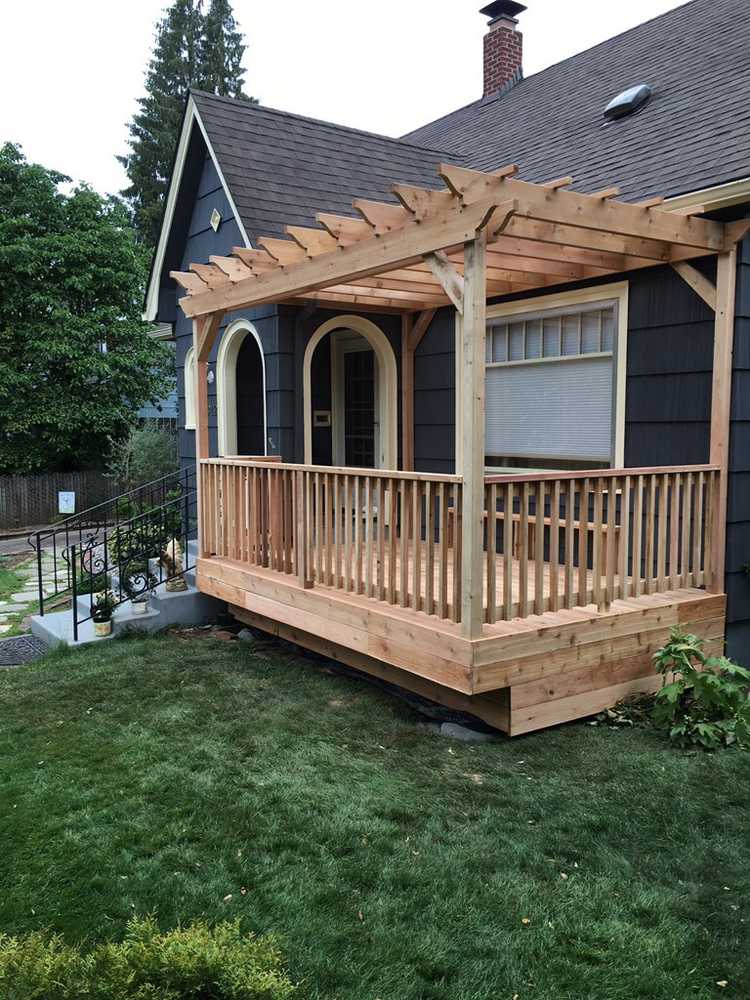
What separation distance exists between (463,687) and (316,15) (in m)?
42.9

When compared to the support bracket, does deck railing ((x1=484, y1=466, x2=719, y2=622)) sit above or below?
below

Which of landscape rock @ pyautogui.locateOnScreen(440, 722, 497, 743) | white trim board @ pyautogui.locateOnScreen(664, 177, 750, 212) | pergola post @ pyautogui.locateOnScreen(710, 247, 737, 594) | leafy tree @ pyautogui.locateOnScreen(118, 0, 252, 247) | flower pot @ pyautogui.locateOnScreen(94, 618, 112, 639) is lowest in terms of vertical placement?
landscape rock @ pyautogui.locateOnScreen(440, 722, 497, 743)

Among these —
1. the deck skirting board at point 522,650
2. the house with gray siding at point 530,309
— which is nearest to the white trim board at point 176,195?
the house with gray siding at point 530,309

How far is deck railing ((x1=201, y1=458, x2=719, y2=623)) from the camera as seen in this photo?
15.0 ft

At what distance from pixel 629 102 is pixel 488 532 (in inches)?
210

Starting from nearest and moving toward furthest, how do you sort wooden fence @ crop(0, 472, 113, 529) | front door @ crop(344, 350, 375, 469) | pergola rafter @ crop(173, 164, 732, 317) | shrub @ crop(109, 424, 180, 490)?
1. pergola rafter @ crop(173, 164, 732, 317)
2. front door @ crop(344, 350, 375, 469)
3. shrub @ crop(109, 424, 180, 490)
4. wooden fence @ crop(0, 472, 113, 529)

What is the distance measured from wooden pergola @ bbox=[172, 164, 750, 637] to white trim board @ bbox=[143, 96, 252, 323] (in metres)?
1.36

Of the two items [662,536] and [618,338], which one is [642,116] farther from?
[662,536]

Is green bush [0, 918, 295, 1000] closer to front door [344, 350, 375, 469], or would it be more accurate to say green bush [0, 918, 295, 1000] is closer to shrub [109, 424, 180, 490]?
front door [344, 350, 375, 469]

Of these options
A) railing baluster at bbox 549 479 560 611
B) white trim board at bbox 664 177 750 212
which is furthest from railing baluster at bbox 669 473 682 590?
white trim board at bbox 664 177 750 212

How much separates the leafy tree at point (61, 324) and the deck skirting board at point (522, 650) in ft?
40.9

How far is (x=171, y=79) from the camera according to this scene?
29938 millimetres

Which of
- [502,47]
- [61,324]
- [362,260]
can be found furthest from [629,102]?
[61,324]

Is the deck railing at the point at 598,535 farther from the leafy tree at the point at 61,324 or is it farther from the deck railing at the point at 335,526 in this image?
the leafy tree at the point at 61,324
